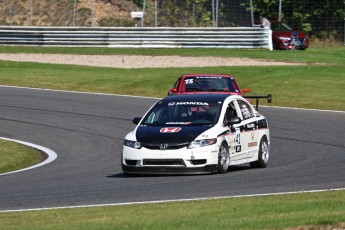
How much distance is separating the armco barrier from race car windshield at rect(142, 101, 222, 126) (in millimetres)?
27674

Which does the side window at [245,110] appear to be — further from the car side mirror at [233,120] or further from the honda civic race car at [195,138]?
the car side mirror at [233,120]

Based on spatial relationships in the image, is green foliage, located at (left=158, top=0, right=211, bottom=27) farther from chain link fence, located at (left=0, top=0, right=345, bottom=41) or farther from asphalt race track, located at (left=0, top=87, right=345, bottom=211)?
asphalt race track, located at (left=0, top=87, right=345, bottom=211)

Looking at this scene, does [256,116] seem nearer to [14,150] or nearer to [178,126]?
[178,126]

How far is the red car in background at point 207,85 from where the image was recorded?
886 inches

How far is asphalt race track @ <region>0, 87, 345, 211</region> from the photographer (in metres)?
13.7

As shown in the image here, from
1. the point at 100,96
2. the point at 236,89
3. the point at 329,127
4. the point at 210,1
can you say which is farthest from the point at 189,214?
the point at 210,1

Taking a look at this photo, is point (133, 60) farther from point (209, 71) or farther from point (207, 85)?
point (207, 85)

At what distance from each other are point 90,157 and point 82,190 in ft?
16.9

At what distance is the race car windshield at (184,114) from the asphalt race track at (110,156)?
0.97 meters

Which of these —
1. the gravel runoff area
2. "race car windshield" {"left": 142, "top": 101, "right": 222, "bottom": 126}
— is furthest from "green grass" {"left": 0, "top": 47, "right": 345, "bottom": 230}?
"race car windshield" {"left": 142, "top": 101, "right": 222, "bottom": 126}

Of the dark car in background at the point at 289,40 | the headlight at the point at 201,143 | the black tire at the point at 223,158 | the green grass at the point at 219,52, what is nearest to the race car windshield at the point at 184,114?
the black tire at the point at 223,158

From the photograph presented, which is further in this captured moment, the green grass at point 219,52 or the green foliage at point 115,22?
the green foliage at point 115,22

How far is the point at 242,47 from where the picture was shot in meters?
45.0

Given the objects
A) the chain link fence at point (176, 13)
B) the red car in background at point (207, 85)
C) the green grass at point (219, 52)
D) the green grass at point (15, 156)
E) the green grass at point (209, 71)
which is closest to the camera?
the green grass at point (209, 71)
